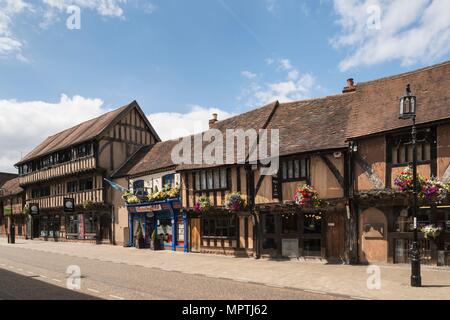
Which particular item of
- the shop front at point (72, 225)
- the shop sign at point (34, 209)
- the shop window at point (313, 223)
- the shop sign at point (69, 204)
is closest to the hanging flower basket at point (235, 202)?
the shop window at point (313, 223)

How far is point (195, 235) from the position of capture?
2116cm

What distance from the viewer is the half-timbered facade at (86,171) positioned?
2864 cm

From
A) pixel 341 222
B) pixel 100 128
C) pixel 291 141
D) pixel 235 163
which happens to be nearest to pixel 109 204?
pixel 100 128

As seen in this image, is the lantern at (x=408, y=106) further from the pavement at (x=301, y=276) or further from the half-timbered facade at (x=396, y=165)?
the pavement at (x=301, y=276)

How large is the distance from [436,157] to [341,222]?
13.4ft

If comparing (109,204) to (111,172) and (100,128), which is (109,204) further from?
(100,128)

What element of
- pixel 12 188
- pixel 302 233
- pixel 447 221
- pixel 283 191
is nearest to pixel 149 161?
pixel 283 191

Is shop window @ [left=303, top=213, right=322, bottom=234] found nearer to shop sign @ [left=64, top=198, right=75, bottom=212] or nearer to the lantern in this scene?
the lantern

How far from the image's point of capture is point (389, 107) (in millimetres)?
15164

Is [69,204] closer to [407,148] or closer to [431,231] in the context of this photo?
[407,148]

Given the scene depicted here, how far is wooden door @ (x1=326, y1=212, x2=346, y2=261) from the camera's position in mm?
15336

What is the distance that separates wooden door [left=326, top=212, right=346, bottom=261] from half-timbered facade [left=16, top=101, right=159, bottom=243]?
56.4 ft

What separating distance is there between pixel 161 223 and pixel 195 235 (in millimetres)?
3533

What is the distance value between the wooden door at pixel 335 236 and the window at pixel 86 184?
19379 mm
